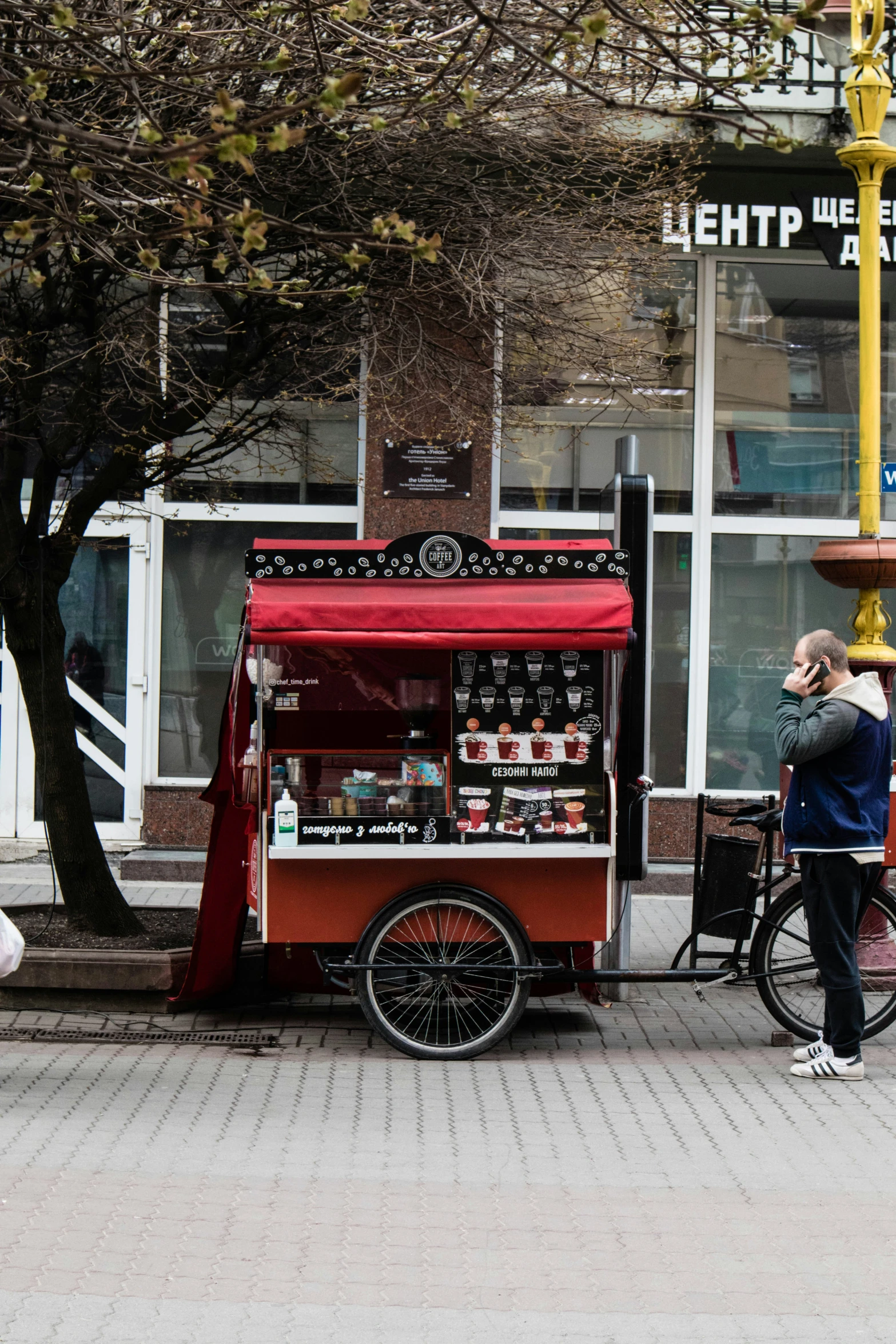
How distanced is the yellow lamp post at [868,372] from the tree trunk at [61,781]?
4268mm

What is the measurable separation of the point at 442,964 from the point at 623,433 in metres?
6.07

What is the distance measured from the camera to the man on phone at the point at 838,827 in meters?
6.28

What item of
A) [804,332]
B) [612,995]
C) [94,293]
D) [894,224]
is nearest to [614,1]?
[94,293]

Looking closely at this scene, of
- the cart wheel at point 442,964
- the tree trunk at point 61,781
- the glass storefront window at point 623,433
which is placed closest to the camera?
the cart wheel at point 442,964

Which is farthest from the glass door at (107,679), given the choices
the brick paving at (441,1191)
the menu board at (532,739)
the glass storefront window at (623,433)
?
the menu board at (532,739)

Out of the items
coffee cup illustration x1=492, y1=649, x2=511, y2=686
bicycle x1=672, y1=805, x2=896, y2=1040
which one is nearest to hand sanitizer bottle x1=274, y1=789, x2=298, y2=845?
coffee cup illustration x1=492, y1=649, x2=511, y2=686

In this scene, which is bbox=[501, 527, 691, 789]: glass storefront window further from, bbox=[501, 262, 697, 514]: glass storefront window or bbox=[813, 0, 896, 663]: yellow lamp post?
bbox=[813, 0, 896, 663]: yellow lamp post

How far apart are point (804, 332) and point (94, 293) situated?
6.25 metres

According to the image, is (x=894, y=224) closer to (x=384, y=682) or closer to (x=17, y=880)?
(x=384, y=682)

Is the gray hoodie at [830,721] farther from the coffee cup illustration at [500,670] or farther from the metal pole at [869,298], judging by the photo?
the metal pole at [869,298]

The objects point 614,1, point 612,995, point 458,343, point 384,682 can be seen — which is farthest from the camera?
point 458,343

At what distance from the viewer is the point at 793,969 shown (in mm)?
6758

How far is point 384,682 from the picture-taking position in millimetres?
7332

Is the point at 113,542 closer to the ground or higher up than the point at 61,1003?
higher up
